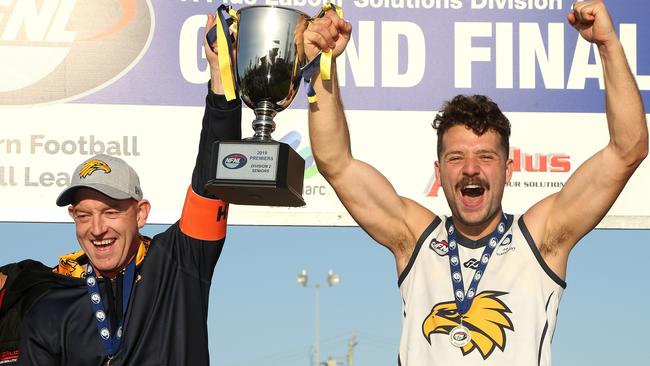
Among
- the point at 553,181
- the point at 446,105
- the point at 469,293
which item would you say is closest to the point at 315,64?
the point at 446,105

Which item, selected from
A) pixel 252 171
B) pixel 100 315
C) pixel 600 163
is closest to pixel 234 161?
pixel 252 171

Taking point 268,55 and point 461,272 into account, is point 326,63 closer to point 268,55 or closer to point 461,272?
point 268,55

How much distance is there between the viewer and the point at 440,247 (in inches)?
176

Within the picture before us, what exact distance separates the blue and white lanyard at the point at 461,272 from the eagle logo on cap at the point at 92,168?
4.40 ft

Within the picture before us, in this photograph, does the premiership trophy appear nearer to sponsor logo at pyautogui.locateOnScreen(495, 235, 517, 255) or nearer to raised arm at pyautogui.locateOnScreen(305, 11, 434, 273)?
raised arm at pyautogui.locateOnScreen(305, 11, 434, 273)

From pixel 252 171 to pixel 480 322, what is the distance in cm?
103

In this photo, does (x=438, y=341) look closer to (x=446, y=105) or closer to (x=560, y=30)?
(x=446, y=105)

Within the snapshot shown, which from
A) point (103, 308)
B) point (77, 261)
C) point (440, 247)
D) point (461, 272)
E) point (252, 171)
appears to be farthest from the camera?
point (77, 261)

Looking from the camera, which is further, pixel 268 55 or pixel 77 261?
pixel 77 261

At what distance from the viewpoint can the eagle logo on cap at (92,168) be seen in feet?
13.9

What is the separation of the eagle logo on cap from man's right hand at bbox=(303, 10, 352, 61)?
88 cm

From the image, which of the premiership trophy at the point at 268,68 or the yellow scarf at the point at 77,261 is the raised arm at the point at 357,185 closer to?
the premiership trophy at the point at 268,68

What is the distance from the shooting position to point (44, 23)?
6.68 meters

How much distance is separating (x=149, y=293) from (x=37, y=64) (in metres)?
2.96
